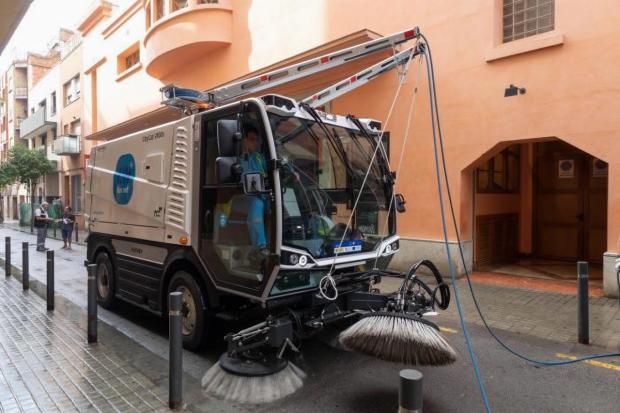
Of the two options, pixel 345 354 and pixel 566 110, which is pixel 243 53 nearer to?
pixel 566 110

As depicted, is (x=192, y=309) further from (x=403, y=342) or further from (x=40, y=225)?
(x=40, y=225)

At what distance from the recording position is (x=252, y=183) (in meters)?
3.95

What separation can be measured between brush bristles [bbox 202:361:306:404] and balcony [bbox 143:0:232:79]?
12357 mm

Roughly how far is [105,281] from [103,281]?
75 mm

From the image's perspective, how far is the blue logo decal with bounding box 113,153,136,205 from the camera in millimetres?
6134

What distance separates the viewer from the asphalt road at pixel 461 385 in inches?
147

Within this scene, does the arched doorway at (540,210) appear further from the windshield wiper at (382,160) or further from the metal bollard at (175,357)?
the metal bollard at (175,357)

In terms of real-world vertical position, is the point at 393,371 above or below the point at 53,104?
below

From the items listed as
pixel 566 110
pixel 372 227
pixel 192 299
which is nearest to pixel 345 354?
pixel 372 227

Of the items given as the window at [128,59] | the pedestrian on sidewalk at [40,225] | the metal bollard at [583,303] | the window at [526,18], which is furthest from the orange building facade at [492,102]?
the pedestrian on sidewalk at [40,225]

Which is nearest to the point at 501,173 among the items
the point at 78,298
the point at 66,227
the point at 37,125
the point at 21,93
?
the point at 78,298

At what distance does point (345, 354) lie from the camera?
490 cm

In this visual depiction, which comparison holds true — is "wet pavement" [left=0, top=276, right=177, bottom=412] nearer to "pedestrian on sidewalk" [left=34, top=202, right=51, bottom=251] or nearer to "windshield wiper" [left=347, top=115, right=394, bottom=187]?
"windshield wiper" [left=347, top=115, right=394, bottom=187]

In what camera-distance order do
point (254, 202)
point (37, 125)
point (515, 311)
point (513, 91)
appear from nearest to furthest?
point (254, 202) < point (515, 311) < point (513, 91) < point (37, 125)
